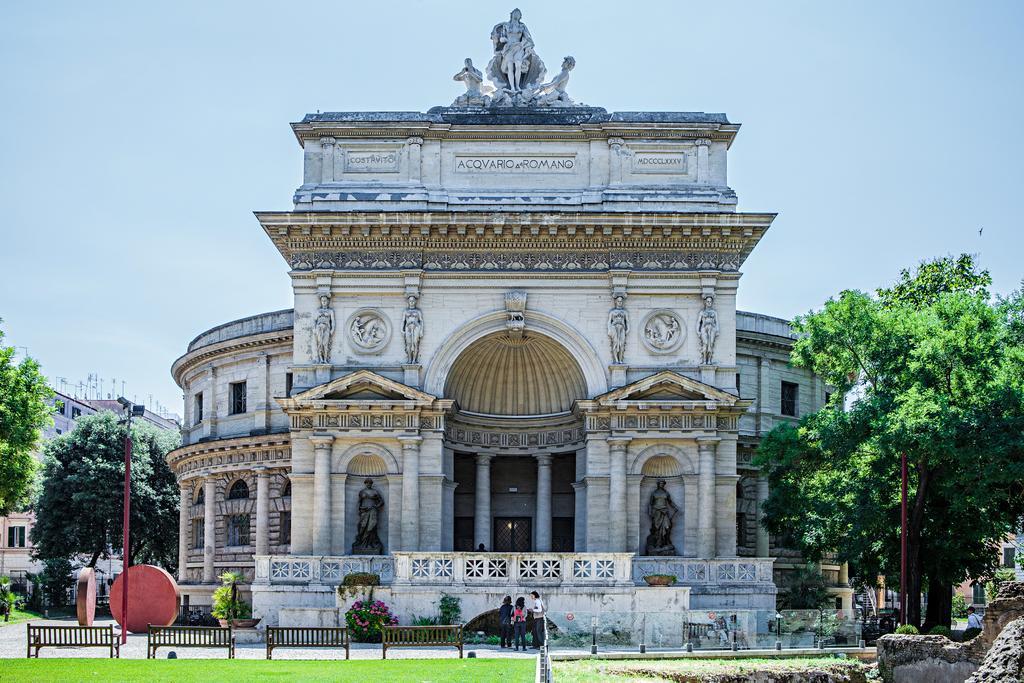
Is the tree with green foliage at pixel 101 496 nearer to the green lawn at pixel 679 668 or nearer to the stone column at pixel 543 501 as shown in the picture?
the stone column at pixel 543 501

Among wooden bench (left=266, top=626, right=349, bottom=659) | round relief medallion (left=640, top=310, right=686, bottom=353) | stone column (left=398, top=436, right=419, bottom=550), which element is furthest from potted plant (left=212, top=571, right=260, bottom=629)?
round relief medallion (left=640, top=310, right=686, bottom=353)

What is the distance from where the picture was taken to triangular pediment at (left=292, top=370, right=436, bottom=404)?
47.4 meters

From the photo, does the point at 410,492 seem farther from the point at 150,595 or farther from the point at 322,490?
Answer: the point at 150,595

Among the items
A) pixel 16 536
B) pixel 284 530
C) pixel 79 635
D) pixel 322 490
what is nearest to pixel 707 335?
pixel 322 490

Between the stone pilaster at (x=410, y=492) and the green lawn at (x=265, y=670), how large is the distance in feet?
43.3

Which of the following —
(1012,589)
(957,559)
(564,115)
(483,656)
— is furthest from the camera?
(564,115)

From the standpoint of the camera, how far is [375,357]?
159 ft

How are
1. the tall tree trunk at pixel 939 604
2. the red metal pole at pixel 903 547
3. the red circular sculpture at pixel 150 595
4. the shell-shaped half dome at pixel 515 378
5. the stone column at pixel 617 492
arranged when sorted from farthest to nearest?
the shell-shaped half dome at pixel 515 378 → the tall tree trunk at pixel 939 604 → the stone column at pixel 617 492 → the red metal pole at pixel 903 547 → the red circular sculpture at pixel 150 595

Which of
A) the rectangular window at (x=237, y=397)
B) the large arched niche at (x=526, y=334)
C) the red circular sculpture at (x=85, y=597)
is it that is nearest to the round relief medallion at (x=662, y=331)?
the large arched niche at (x=526, y=334)

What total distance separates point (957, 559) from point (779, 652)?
11.7 metres

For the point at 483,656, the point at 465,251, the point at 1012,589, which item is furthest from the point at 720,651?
the point at 465,251

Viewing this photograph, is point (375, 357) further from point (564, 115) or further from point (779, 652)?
point (779, 652)

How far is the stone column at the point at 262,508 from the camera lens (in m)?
61.9

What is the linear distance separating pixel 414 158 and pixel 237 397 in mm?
20224
